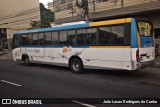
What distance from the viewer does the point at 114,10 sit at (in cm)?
2106

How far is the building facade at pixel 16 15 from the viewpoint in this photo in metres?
52.5

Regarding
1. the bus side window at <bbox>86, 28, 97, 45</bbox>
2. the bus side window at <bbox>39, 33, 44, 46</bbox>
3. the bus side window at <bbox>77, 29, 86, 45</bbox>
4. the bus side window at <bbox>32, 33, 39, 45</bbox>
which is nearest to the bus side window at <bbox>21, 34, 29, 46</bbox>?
the bus side window at <bbox>32, 33, 39, 45</bbox>

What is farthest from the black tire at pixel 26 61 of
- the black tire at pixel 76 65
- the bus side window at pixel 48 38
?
the black tire at pixel 76 65

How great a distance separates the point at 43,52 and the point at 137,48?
709 centimetres

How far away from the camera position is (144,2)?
63.5 feet

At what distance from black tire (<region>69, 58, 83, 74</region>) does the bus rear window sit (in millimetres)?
3759

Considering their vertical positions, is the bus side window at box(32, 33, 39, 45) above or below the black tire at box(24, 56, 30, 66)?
above

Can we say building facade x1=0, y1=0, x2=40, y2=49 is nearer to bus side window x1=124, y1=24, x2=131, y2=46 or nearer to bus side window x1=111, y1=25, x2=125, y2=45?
bus side window x1=111, y1=25, x2=125, y2=45

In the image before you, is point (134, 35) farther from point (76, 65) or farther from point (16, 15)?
point (16, 15)

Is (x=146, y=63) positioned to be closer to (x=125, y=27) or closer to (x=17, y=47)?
(x=125, y=27)

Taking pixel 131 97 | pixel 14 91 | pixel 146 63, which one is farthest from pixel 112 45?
pixel 14 91

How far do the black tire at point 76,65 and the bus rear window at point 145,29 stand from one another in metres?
3.76

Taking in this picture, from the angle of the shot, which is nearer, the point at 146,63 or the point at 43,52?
the point at 146,63

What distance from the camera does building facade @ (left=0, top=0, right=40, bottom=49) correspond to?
52531 millimetres
